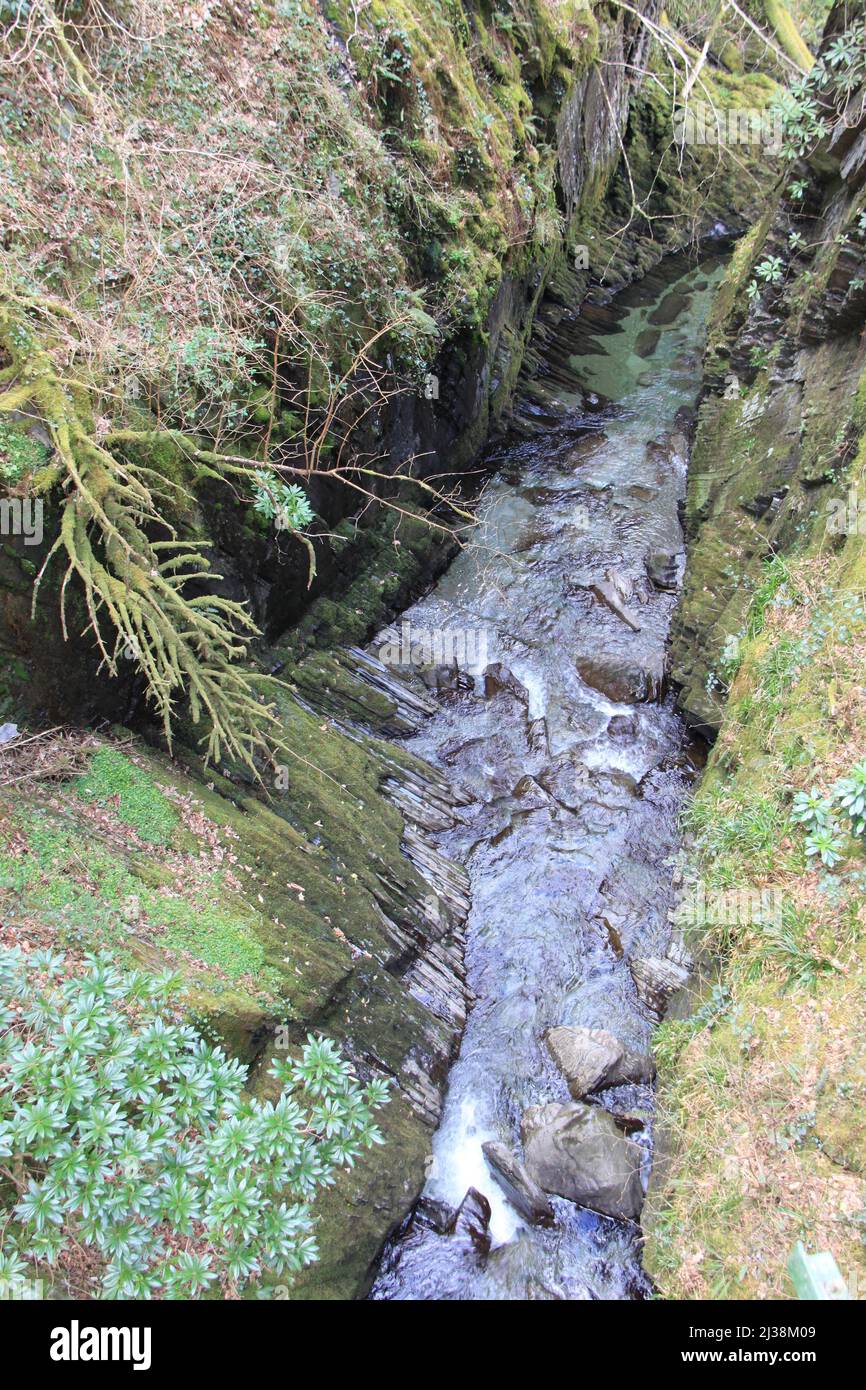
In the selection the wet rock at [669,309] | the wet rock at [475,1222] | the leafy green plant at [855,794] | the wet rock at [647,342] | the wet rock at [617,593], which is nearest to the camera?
the leafy green plant at [855,794]

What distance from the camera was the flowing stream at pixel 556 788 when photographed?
5.50 m

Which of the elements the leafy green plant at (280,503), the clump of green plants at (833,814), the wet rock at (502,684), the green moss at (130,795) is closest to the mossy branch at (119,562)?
the green moss at (130,795)

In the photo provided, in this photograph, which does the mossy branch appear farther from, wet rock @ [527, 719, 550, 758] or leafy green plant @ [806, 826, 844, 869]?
leafy green plant @ [806, 826, 844, 869]

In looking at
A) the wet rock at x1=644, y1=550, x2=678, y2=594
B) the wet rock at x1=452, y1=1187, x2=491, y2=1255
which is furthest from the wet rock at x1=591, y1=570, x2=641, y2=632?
the wet rock at x1=452, y1=1187, x2=491, y2=1255

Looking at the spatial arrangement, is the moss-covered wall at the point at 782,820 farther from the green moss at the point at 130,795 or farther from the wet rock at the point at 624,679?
the green moss at the point at 130,795

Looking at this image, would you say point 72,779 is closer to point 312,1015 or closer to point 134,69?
point 312,1015

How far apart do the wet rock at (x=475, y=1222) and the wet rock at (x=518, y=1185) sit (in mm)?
199

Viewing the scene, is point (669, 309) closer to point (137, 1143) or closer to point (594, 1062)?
point (594, 1062)

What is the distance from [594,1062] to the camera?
20.3 feet

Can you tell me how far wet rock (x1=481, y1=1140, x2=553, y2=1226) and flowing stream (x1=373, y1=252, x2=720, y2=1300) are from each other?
2.6 inches

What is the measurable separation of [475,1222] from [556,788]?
4181 millimetres

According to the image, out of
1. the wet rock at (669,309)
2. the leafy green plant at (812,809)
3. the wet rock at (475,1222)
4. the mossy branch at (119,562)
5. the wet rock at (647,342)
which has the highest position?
the wet rock at (669,309)

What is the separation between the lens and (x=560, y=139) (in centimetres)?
1312

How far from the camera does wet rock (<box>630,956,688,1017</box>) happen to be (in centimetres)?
666
